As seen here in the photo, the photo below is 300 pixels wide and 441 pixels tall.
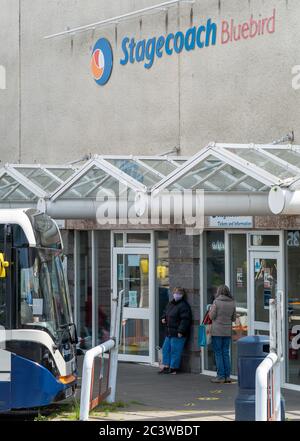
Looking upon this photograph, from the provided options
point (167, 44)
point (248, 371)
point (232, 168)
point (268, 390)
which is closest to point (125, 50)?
point (167, 44)

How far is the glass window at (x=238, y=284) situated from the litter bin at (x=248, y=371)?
597 centimetres

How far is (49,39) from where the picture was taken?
23.8m

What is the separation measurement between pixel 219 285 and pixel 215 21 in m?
4.58

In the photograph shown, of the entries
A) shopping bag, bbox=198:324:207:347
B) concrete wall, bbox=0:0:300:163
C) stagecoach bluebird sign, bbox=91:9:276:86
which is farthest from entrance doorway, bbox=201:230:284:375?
stagecoach bluebird sign, bbox=91:9:276:86

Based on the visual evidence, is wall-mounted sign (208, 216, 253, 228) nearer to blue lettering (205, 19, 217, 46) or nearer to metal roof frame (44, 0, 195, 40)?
blue lettering (205, 19, 217, 46)

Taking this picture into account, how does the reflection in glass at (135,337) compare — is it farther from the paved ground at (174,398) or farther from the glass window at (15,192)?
the glass window at (15,192)

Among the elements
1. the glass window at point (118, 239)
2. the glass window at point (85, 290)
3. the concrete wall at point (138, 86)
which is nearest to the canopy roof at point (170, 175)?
the concrete wall at point (138, 86)

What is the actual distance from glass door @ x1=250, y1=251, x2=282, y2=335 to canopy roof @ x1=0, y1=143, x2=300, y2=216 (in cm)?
203

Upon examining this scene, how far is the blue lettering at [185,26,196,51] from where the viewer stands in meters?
19.5

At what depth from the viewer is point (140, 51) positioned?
68.7ft

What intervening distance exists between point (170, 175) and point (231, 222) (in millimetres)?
2599

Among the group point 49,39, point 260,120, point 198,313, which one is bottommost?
point 198,313
